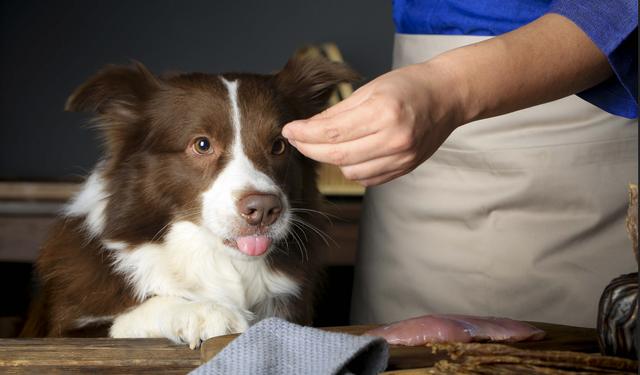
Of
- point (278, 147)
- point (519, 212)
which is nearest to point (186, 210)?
point (278, 147)

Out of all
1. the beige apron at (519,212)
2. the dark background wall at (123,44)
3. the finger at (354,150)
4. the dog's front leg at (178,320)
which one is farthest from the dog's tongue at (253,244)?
the dark background wall at (123,44)

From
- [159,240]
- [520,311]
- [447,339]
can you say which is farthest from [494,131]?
[447,339]

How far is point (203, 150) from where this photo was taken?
1914 mm

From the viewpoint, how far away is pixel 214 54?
13.5 feet

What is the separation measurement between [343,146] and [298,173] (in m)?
0.94

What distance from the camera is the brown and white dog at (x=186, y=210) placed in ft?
5.97

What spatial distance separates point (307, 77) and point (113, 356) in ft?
3.60

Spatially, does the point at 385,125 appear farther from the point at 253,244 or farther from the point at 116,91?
the point at 116,91

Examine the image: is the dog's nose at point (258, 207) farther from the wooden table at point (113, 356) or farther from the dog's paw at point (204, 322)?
the wooden table at point (113, 356)

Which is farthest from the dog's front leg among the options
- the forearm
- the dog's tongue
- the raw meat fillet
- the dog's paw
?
the forearm

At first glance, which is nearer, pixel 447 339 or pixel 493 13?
pixel 447 339

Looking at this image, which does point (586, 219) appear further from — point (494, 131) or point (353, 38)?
point (353, 38)

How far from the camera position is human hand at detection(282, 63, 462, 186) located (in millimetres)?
1053

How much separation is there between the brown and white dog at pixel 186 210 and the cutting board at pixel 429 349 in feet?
1.82
